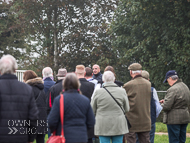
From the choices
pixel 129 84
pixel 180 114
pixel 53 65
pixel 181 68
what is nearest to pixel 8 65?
pixel 129 84

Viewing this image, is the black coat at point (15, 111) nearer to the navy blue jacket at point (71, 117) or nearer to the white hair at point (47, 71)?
the navy blue jacket at point (71, 117)

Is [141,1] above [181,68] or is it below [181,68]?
above

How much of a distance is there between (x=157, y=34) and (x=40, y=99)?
1640 cm

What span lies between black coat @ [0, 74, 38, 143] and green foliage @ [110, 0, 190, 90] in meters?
14.6

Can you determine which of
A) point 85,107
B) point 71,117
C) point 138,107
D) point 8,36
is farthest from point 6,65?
point 8,36

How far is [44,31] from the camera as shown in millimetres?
28594

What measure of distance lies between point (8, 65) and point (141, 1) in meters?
15.3

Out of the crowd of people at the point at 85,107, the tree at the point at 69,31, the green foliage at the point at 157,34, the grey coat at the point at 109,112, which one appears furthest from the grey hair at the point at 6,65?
the tree at the point at 69,31

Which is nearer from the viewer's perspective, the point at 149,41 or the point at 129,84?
the point at 129,84

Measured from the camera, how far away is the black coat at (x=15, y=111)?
4.40 meters

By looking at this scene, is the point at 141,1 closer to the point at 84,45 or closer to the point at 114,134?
the point at 84,45

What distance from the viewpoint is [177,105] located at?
7535 mm

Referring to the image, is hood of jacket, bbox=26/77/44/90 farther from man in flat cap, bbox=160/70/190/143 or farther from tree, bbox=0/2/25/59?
tree, bbox=0/2/25/59

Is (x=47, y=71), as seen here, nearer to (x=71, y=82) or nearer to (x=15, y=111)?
(x=71, y=82)
